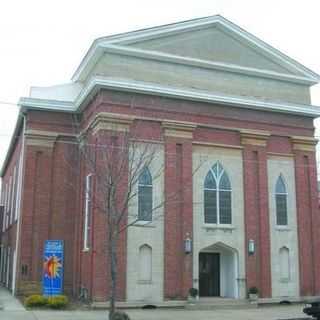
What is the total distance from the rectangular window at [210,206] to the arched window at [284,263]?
395 cm

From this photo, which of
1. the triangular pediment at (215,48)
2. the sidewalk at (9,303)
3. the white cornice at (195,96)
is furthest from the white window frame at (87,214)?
the triangular pediment at (215,48)

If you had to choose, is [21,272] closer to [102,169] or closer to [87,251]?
[87,251]

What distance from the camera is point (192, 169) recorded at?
25891 mm

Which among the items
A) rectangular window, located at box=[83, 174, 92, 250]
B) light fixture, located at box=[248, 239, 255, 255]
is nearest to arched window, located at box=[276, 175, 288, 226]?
light fixture, located at box=[248, 239, 255, 255]

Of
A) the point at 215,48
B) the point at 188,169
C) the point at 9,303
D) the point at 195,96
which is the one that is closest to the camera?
the point at 9,303

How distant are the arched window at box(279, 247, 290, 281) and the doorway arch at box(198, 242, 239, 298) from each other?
250cm

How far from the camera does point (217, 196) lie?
26.4 meters

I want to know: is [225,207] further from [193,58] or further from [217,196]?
[193,58]

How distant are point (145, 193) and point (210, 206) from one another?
345 centimetres

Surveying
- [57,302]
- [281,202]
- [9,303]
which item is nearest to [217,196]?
[281,202]

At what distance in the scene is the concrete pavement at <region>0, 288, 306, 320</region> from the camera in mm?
19984

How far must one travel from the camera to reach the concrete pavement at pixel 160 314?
19984 mm

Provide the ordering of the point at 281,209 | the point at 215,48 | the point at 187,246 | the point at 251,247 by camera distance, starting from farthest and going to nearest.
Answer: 1. the point at 215,48
2. the point at 281,209
3. the point at 251,247
4. the point at 187,246

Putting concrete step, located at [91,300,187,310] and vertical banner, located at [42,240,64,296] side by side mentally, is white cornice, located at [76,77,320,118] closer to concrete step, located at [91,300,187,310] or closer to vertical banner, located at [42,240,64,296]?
vertical banner, located at [42,240,64,296]
